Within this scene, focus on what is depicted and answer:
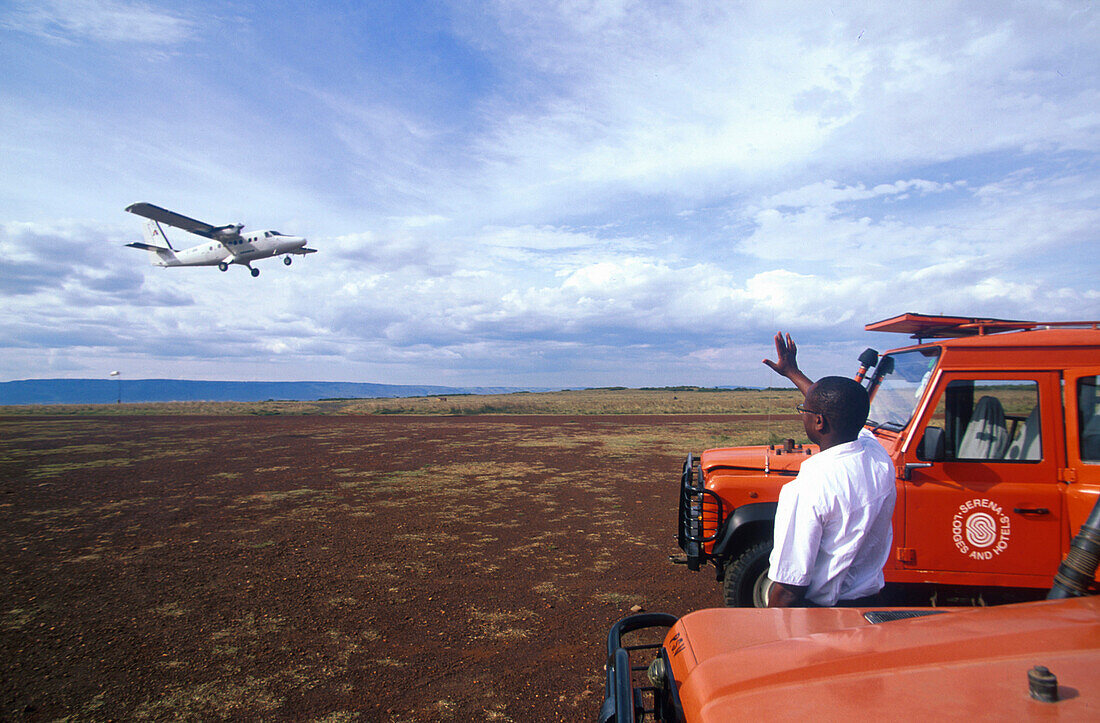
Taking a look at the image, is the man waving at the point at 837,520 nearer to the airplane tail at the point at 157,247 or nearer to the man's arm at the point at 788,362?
the man's arm at the point at 788,362

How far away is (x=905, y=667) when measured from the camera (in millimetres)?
1409

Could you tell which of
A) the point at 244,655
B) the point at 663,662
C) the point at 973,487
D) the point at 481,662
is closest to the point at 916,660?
the point at 663,662

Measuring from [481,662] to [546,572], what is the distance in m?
2.21

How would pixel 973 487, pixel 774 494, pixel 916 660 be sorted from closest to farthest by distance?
pixel 916 660, pixel 973 487, pixel 774 494

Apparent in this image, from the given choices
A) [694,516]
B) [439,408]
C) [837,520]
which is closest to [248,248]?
[439,408]

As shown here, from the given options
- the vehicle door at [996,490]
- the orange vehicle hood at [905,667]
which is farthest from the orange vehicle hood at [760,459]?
the orange vehicle hood at [905,667]

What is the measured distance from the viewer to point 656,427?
28547 mm

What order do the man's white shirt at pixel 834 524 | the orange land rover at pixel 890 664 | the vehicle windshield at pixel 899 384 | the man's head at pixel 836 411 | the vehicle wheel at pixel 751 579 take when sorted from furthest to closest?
1. the vehicle windshield at pixel 899 384
2. the vehicle wheel at pixel 751 579
3. the man's head at pixel 836 411
4. the man's white shirt at pixel 834 524
5. the orange land rover at pixel 890 664

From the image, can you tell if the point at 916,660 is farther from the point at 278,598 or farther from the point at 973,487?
the point at 278,598

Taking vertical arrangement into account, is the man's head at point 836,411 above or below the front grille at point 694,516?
above

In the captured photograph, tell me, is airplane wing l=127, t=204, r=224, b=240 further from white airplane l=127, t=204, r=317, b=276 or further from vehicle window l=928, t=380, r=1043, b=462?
vehicle window l=928, t=380, r=1043, b=462

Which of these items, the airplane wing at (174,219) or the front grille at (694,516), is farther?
the airplane wing at (174,219)

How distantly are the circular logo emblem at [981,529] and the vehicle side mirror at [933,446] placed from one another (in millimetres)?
335

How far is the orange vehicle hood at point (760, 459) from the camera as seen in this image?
4512 mm
